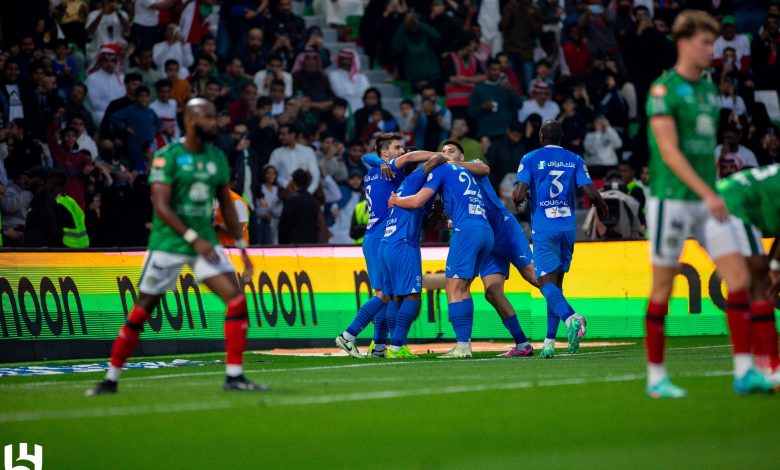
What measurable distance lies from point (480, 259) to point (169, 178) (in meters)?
5.77

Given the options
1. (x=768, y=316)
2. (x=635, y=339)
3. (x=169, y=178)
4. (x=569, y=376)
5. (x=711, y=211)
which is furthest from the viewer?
(x=635, y=339)

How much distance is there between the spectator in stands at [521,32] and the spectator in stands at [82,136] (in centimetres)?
954

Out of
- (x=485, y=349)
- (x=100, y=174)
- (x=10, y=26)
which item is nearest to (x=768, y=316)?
(x=485, y=349)

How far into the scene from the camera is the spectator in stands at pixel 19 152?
70.0 feet

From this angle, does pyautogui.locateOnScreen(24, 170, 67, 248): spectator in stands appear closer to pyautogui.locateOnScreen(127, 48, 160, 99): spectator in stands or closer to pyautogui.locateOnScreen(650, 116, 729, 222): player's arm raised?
pyautogui.locateOnScreen(127, 48, 160, 99): spectator in stands

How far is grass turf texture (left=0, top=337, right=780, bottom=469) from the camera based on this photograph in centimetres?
725

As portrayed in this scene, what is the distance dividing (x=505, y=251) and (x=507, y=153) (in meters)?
9.47

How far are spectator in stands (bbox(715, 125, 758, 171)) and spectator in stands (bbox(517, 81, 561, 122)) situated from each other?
3344 millimetres

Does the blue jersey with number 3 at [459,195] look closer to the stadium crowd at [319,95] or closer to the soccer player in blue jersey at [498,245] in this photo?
the soccer player in blue jersey at [498,245]

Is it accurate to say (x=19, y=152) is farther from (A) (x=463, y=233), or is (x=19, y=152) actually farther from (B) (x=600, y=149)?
(B) (x=600, y=149)

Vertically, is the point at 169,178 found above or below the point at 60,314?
above

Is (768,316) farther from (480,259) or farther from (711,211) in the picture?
(480,259)

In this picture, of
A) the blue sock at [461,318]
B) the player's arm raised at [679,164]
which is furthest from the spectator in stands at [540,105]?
the player's arm raised at [679,164]

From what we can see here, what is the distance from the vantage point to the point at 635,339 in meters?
19.0
